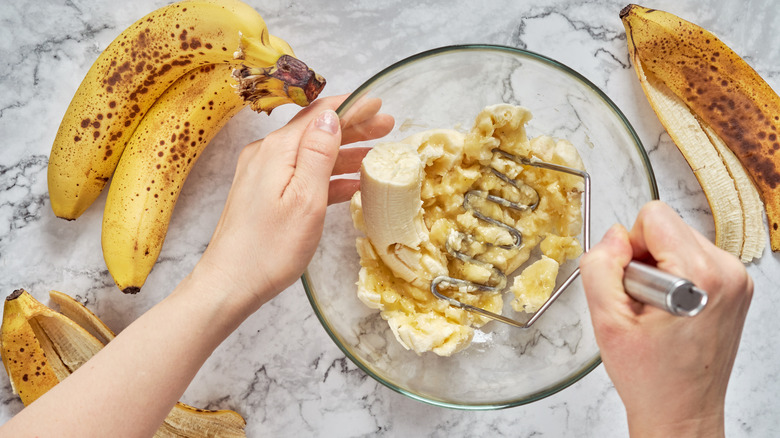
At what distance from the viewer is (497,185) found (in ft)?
3.13

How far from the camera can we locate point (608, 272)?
659mm

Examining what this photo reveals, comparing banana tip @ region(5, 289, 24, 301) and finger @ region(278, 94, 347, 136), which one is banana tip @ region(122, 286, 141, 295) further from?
finger @ region(278, 94, 347, 136)

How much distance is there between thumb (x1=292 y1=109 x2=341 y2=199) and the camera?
820 mm

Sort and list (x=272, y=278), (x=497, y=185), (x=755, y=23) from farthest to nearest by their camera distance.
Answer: (x=755, y=23) < (x=497, y=185) < (x=272, y=278)

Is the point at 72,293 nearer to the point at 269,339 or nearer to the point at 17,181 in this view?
the point at 17,181

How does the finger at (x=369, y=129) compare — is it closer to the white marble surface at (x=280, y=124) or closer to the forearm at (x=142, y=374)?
the white marble surface at (x=280, y=124)

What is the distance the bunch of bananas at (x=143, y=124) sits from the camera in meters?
0.93

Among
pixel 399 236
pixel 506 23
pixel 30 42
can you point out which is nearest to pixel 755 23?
pixel 506 23

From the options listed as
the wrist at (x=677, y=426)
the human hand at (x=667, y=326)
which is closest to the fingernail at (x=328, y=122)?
the human hand at (x=667, y=326)

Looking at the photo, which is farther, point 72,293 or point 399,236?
point 72,293

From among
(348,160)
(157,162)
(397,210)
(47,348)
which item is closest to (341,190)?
(348,160)

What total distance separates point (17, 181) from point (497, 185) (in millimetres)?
861

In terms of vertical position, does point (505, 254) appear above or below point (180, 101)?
below

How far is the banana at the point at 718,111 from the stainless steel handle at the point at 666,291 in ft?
1.68
